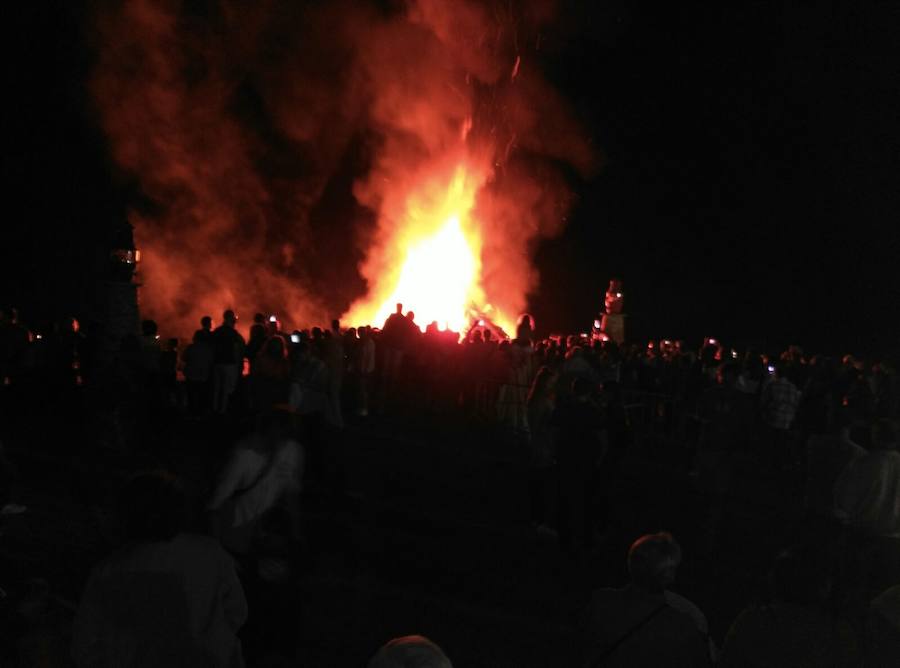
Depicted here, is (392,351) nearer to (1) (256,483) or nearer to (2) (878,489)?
(2) (878,489)

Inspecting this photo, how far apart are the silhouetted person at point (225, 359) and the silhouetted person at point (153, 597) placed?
34.9 feet

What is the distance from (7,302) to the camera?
40.8 meters

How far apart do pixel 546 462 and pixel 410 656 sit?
21.5ft

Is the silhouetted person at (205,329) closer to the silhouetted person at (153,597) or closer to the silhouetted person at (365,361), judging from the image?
the silhouetted person at (365,361)

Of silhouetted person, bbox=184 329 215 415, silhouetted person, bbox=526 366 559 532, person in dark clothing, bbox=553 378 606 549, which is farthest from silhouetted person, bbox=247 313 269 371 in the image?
person in dark clothing, bbox=553 378 606 549

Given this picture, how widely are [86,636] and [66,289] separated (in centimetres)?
4248

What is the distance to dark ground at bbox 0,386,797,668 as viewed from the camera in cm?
632

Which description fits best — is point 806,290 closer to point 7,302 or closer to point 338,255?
point 338,255

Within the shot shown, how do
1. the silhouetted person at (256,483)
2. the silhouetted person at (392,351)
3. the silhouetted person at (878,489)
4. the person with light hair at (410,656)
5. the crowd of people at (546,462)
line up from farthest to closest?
the silhouetted person at (392,351) < the silhouetted person at (878,489) < the silhouetted person at (256,483) < the crowd of people at (546,462) < the person with light hair at (410,656)

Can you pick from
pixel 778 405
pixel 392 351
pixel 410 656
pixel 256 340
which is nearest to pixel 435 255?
pixel 392 351

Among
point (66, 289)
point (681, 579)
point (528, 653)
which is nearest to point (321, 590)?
point (528, 653)

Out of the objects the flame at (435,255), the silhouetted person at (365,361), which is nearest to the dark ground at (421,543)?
the silhouetted person at (365,361)

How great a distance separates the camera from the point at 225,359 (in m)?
13.9

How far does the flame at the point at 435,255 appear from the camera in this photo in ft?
99.5
